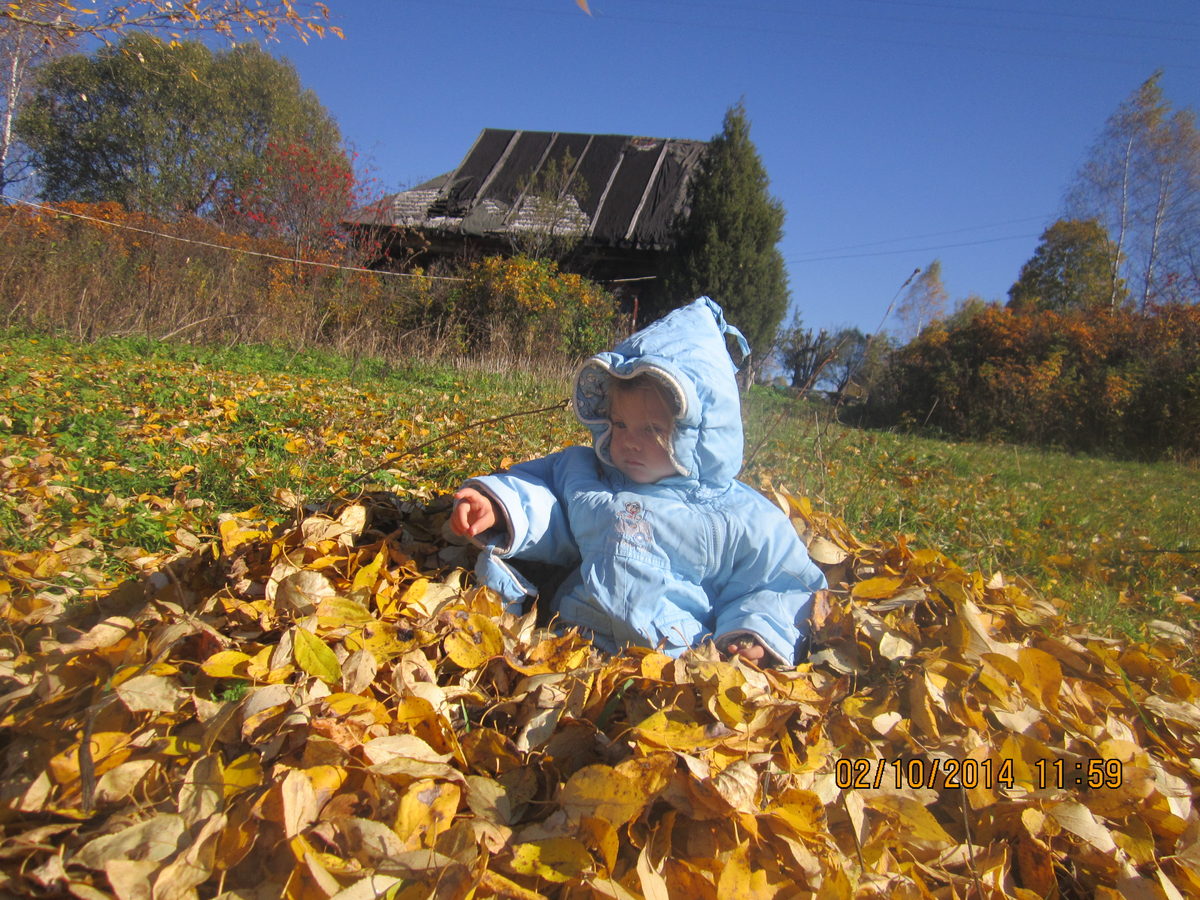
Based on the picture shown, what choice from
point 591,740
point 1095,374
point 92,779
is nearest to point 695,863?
point 591,740

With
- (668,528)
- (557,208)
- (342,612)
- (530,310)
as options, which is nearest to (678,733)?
(668,528)

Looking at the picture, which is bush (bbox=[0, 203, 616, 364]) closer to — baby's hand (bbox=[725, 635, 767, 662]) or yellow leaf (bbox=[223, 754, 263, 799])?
baby's hand (bbox=[725, 635, 767, 662])

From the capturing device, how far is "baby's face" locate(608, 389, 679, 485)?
188cm

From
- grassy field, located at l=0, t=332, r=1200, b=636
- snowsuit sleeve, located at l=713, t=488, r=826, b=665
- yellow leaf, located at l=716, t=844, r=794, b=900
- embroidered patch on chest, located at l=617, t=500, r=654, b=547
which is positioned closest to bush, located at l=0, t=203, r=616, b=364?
grassy field, located at l=0, t=332, r=1200, b=636

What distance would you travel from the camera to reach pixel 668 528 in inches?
74.4

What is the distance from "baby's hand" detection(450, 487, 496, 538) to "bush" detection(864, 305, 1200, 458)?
41.7 ft

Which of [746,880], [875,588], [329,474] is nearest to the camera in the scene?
[746,880]

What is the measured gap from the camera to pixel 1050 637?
2.09 meters

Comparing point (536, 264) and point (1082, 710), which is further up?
point (536, 264)

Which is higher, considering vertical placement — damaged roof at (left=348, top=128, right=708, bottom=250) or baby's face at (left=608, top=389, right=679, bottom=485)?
damaged roof at (left=348, top=128, right=708, bottom=250)

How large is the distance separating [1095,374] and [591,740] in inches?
624

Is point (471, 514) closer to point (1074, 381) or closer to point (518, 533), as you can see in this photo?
point (518, 533)

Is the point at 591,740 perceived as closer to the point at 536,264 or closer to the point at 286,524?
the point at 286,524

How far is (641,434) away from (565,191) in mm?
14770
